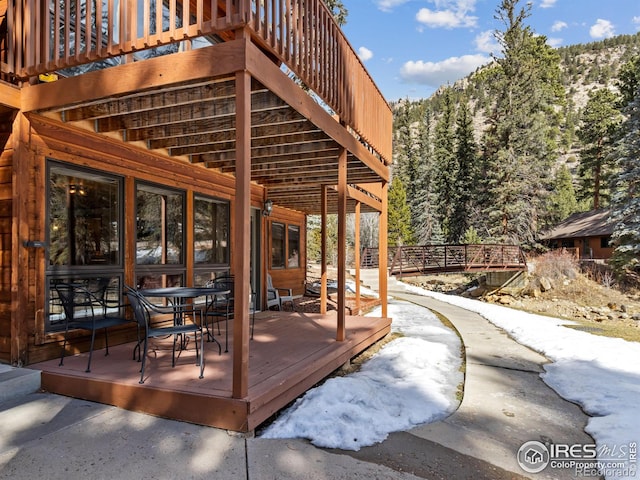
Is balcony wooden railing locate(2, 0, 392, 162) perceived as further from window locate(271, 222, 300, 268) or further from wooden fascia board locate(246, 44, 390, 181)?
window locate(271, 222, 300, 268)

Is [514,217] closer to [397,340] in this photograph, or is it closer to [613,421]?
[397,340]

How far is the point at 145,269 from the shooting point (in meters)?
4.75

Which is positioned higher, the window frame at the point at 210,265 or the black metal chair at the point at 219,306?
the window frame at the point at 210,265

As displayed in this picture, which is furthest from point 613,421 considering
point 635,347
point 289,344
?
point 635,347

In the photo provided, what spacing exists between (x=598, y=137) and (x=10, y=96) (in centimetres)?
3112

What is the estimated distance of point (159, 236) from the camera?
502 cm

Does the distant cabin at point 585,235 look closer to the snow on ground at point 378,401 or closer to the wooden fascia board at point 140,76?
the snow on ground at point 378,401

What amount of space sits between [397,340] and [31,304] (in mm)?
4354

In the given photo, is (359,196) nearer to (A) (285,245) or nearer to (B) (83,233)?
(A) (285,245)

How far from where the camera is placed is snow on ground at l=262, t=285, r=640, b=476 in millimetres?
2748

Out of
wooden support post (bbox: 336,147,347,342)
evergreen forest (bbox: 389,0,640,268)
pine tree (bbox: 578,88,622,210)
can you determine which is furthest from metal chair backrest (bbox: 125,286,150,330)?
pine tree (bbox: 578,88,622,210)

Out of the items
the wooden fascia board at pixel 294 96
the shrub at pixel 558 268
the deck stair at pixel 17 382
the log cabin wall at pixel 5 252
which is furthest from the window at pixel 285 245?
the shrub at pixel 558 268

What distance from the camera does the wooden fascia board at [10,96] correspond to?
3.22 m

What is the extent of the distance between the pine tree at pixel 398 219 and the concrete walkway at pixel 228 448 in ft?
83.3
